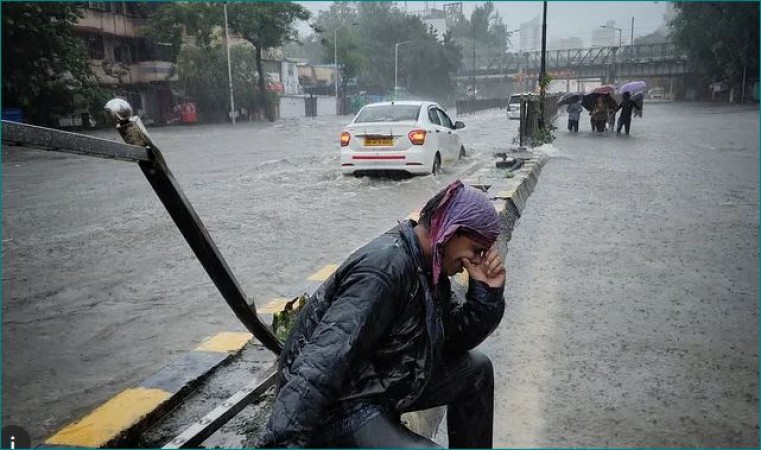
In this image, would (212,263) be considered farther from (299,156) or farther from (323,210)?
(299,156)

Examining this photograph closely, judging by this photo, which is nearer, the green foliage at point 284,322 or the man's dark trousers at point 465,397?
the man's dark trousers at point 465,397

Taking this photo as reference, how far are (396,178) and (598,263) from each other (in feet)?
20.9

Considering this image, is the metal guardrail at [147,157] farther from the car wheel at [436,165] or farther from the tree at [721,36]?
the tree at [721,36]

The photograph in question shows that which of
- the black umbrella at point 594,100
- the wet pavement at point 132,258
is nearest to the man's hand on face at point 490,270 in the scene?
the wet pavement at point 132,258

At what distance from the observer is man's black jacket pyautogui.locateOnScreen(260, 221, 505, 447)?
5.82 ft

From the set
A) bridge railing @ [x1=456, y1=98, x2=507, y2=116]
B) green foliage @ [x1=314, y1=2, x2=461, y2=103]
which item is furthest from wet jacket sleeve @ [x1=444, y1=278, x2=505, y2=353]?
green foliage @ [x1=314, y1=2, x2=461, y2=103]

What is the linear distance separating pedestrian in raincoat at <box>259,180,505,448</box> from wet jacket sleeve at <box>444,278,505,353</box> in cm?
10

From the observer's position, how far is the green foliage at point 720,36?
159 feet

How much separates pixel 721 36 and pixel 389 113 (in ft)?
166

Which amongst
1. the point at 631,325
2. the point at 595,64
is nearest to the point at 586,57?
the point at 595,64

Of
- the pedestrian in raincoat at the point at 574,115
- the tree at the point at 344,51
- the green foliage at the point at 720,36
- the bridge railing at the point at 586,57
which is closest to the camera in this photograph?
the pedestrian in raincoat at the point at 574,115

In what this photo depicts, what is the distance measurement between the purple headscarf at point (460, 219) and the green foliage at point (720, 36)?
53037 millimetres

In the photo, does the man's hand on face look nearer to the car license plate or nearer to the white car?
the white car

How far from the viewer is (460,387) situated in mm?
2400
